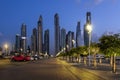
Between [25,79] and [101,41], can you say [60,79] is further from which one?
[101,41]

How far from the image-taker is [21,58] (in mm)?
93438

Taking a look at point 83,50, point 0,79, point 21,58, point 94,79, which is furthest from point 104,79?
point 21,58

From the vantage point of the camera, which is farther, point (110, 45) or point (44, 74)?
point (110, 45)

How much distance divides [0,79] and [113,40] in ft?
44.4

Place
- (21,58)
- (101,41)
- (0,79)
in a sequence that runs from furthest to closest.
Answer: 1. (21,58)
2. (101,41)
3. (0,79)

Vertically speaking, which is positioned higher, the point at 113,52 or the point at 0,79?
the point at 113,52

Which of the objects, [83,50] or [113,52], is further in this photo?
[83,50]

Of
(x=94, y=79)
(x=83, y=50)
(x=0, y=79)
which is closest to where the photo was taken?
(x=0, y=79)

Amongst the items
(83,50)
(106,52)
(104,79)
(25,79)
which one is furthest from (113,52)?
(83,50)

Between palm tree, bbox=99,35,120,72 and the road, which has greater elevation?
palm tree, bbox=99,35,120,72

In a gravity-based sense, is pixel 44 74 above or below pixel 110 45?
below

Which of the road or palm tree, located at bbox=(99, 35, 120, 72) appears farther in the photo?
palm tree, located at bbox=(99, 35, 120, 72)

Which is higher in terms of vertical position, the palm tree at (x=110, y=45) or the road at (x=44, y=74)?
the palm tree at (x=110, y=45)

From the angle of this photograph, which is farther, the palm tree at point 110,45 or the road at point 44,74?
the palm tree at point 110,45
